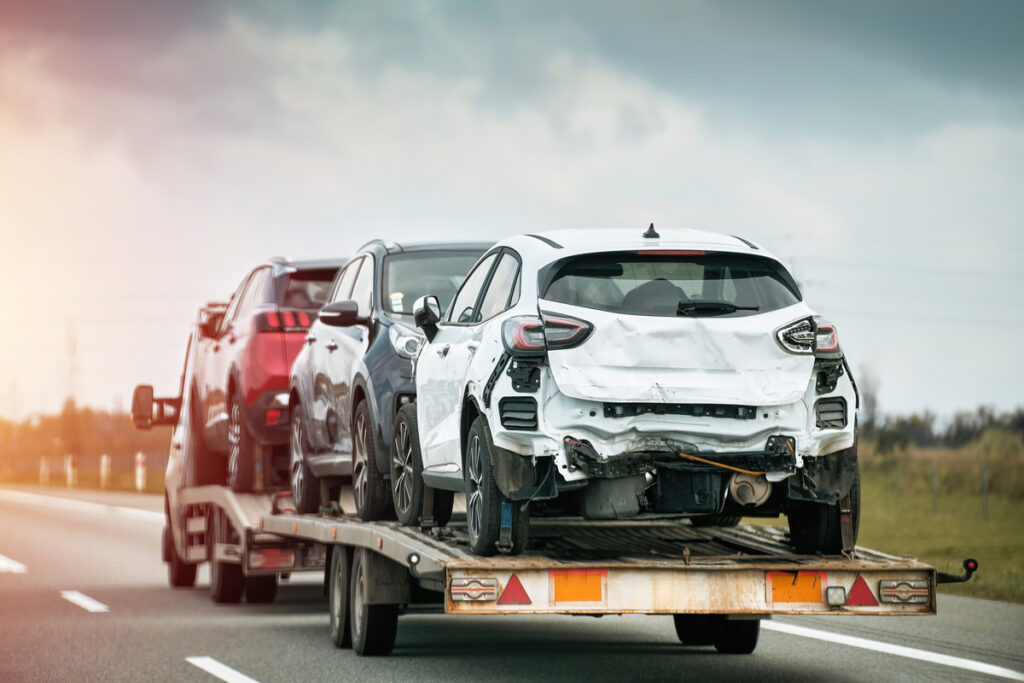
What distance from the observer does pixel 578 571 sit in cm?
807

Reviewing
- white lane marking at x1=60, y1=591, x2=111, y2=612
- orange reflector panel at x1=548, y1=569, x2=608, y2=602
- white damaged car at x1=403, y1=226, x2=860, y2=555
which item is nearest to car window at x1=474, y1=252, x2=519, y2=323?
white damaged car at x1=403, y1=226, x2=860, y2=555

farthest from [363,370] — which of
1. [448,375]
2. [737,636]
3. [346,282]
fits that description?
[737,636]

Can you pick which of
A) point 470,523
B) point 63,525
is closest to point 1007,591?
point 470,523

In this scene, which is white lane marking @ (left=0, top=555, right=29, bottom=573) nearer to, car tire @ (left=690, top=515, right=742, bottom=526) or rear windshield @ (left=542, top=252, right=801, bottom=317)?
car tire @ (left=690, top=515, right=742, bottom=526)

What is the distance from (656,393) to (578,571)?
0.94 m

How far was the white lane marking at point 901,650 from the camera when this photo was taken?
978 cm

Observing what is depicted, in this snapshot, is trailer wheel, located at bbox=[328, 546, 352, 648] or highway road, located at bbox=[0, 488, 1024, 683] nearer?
highway road, located at bbox=[0, 488, 1024, 683]

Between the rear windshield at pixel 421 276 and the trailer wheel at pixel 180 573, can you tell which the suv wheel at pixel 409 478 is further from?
the trailer wheel at pixel 180 573

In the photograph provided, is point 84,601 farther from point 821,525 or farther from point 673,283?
point 673,283

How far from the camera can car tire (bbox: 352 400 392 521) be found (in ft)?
36.7

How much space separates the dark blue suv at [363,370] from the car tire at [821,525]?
290 cm

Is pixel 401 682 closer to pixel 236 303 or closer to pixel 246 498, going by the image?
pixel 246 498

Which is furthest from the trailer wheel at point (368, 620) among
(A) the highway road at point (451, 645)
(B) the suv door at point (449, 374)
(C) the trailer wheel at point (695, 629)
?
(C) the trailer wheel at point (695, 629)

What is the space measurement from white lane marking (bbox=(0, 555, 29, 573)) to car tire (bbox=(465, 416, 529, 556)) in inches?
→ 468
